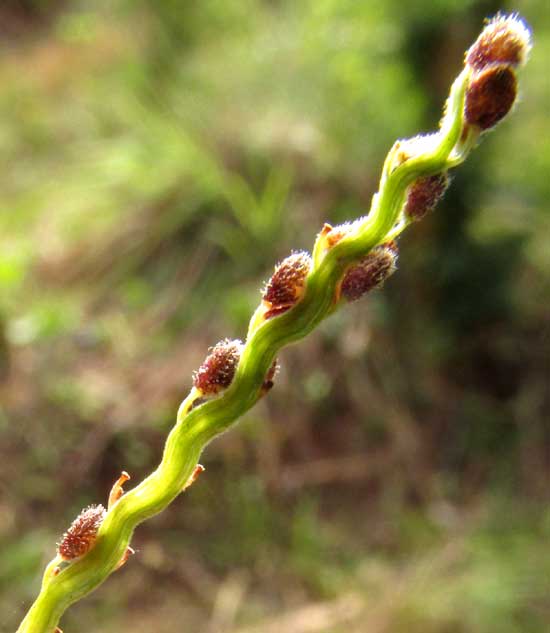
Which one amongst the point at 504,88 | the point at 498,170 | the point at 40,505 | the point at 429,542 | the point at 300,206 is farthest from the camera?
the point at 300,206

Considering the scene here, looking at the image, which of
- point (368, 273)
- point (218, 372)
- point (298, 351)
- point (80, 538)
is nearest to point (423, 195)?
point (368, 273)

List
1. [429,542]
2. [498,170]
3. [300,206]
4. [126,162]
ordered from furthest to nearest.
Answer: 1. [126,162]
2. [300,206]
3. [498,170]
4. [429,542]

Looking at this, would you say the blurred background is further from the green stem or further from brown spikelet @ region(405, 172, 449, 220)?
brown spikelet @ region(405, 172, 449, 220)

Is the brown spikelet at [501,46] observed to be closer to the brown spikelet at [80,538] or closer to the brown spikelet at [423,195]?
the brown spikelet at [423,195]

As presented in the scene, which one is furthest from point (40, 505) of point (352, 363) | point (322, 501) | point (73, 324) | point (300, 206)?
point (300, 206)

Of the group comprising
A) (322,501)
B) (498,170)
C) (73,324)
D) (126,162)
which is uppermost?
(126,162)

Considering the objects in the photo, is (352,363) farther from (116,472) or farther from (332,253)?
(332,253)
